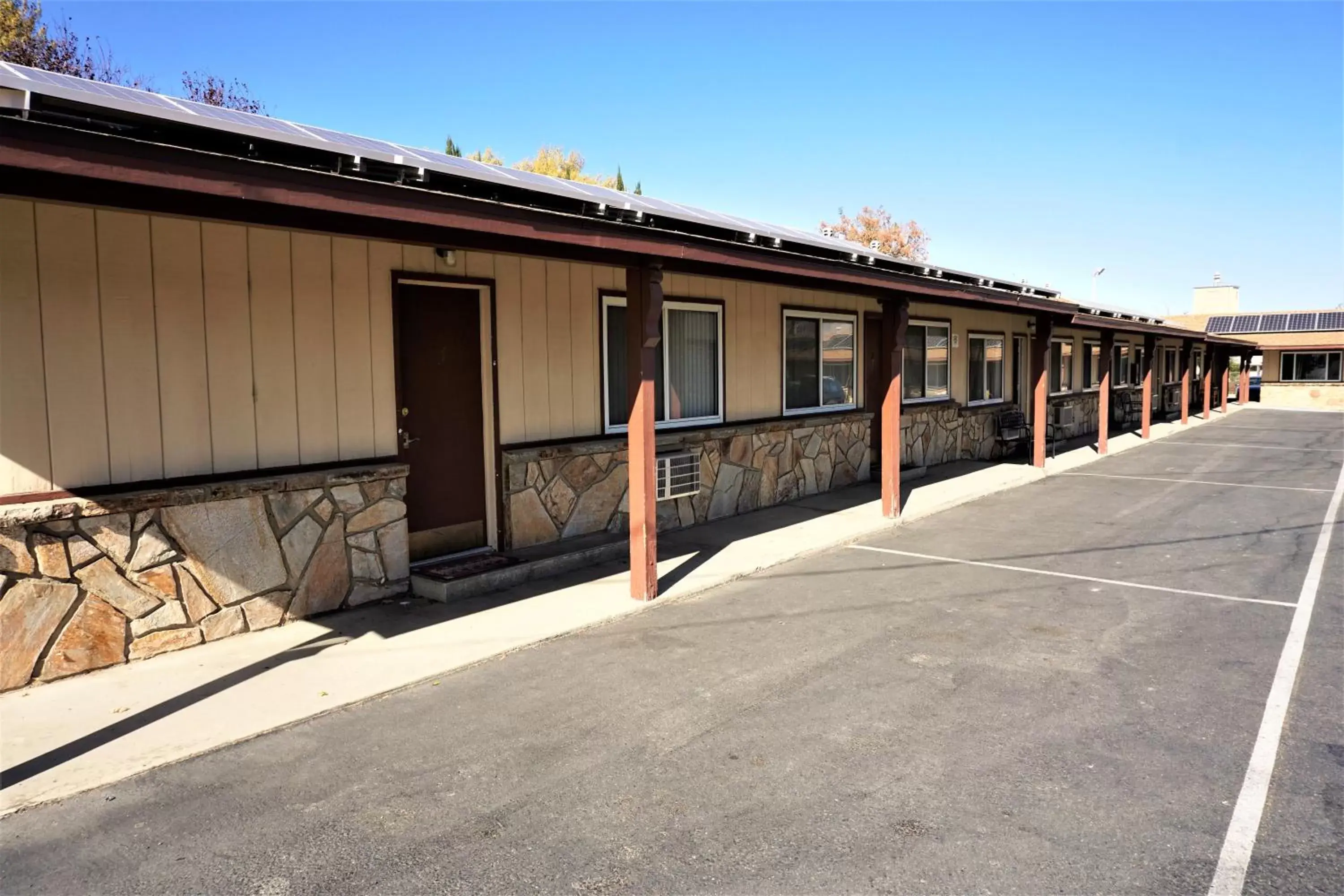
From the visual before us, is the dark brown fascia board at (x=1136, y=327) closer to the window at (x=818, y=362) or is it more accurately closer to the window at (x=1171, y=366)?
the window at (x=818, y=362)

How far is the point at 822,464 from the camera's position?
37.3ft

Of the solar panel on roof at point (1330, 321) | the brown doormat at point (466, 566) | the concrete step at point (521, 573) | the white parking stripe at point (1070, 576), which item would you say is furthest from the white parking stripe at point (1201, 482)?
the solar panel on roof at point (1330, 321)

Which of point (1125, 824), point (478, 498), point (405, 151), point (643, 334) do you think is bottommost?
point (1125, 824)

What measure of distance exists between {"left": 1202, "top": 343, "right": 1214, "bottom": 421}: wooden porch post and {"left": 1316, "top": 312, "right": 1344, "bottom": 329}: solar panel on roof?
907 cm

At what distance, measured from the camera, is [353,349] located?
6.07 metres

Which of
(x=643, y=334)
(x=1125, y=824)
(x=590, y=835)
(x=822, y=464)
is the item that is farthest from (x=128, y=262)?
(x=822, y=464)

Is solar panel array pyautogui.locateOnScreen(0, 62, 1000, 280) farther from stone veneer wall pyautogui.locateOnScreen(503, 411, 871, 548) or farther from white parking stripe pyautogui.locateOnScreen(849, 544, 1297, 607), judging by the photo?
white parking stripe pyautogui.locateOnScreen(849, 544, 1297, 607)

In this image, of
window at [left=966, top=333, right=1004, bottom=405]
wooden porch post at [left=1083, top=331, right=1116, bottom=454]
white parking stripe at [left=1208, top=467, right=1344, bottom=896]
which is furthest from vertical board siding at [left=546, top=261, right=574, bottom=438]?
wooden porch post at [left=1083, top=331, right=1116, bottom=454]

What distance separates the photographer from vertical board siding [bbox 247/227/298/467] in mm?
5520

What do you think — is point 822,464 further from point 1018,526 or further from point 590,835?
point 590,835

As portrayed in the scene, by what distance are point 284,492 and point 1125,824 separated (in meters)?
5.05

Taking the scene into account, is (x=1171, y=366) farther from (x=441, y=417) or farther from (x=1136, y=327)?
(x=441, y=417)

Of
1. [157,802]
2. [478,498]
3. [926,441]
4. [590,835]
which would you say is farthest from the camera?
[926,441]

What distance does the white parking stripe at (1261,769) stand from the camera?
2951 millimetres
